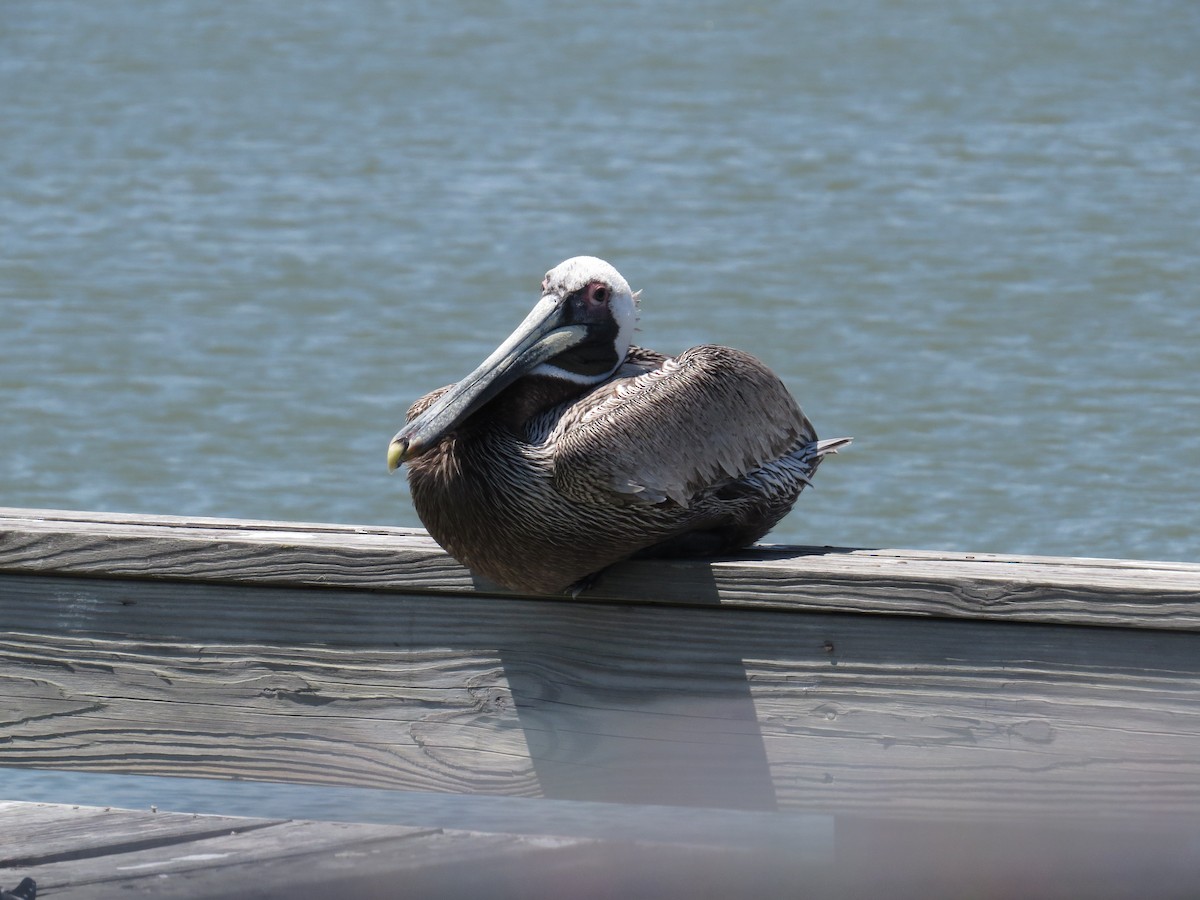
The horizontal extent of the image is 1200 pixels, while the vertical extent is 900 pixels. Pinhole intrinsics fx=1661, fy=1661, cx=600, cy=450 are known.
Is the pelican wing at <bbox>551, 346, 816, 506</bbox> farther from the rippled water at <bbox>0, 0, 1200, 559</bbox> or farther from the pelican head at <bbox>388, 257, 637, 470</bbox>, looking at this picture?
the rippled water at <bbox>0, 0, 1200, 559</bbox>

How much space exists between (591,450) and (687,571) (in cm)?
21

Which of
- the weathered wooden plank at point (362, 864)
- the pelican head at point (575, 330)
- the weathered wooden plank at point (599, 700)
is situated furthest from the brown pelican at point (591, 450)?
the weathered wooden plank at point (362, 864)

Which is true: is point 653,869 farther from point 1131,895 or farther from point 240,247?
point 240,247

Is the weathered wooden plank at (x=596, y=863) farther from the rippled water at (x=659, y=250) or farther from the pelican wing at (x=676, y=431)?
the rippled water at (x=659, y=250)

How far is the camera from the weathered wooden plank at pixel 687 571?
6.71 ft

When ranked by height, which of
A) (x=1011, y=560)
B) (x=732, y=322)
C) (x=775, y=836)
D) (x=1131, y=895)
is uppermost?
(x=1011, y=560)

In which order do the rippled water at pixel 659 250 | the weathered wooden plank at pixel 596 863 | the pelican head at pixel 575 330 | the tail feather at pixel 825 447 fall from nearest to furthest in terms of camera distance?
the weathered wooden plank at pixel 596 863 → the pelican head at pixel 575 330 → the tail feather at pixel 825 447 → the rippled water at pixel 659 250

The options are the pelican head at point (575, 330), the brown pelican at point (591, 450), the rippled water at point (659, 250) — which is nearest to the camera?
the brown pelican at point (591, 450)

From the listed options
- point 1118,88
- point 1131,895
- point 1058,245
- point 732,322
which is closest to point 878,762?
point 1131,895

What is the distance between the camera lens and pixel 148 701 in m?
2.38

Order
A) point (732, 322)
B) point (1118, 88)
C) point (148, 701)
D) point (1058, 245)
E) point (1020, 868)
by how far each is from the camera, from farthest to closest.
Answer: point (1118, 88) < point (1058, 245) < point (732, 322) < point (148, 701) < point (1020, 868)

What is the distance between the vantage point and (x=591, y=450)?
222 centimetres

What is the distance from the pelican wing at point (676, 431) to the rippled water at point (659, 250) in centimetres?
360

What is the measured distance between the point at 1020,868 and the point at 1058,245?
8915 millimetres
